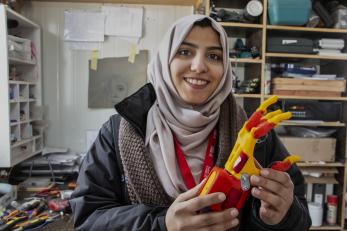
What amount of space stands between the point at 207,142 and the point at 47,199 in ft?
3.47

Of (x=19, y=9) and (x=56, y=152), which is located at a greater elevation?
(x=19, y=9)

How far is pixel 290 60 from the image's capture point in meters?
2.05

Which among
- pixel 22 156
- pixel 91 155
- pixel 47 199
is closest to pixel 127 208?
pixel 91 155

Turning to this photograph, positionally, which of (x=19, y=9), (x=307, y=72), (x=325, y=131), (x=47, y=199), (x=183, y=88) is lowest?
(x=47, y=199)

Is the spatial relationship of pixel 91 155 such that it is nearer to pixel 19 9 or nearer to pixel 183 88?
pixel 183 88

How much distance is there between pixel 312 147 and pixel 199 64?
145 centimetres

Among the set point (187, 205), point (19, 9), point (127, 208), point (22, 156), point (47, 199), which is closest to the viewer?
point (187, 205)

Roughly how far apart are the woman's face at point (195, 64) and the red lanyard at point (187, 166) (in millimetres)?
132

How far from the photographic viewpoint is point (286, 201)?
0.59 meters

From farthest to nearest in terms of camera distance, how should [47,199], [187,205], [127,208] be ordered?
1. [47,199]
2. [127,208]
3. [187,205]

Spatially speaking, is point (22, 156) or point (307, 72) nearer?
point (22, 156)

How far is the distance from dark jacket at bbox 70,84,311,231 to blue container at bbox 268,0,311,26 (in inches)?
47.8

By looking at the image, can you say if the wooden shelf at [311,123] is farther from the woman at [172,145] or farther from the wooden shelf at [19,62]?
the wooden shelf at [19,62]

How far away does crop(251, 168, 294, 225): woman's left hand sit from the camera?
545 millimetres
